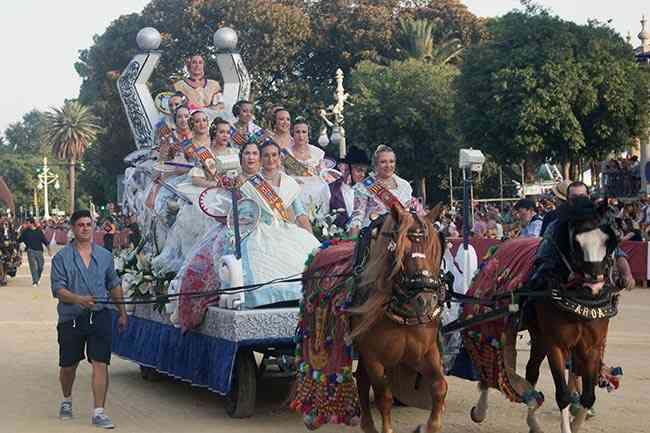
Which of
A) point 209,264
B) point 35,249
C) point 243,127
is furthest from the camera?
point 35,249

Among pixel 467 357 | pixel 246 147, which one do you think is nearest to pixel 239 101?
pixel 246 147

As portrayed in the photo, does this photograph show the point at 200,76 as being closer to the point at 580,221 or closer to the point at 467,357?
the point at 467,357

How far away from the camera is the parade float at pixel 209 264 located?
895 cm

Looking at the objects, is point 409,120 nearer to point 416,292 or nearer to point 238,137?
point 238,137

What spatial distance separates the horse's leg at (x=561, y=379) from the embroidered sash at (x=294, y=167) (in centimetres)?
439

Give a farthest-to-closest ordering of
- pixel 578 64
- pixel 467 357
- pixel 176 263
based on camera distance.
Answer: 1. pixel 578 64
2. pixel 176 263
3. pixel 467 357

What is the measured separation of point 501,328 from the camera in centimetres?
825

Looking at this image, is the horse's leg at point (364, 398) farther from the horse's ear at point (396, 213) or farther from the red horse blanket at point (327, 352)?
the horse's ear at point (396, 213)

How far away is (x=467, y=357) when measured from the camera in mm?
9109

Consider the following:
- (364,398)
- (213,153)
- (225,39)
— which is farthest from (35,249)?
(364,398)

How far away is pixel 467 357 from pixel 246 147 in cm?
264

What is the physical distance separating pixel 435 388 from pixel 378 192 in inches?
81.3

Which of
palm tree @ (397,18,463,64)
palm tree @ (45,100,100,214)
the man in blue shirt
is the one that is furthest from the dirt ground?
palm tree @ (45,100,100,214)

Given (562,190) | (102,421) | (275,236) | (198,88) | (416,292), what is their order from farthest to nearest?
(198,88), (275,236), (562,190), (102,421), (416,292)
